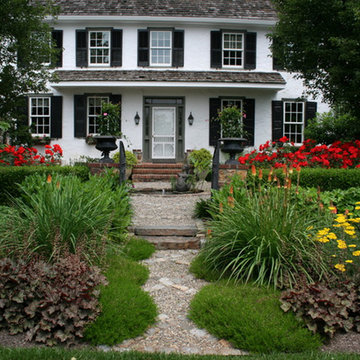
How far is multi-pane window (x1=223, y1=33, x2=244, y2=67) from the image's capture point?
1534 centimetres

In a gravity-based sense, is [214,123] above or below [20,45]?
below

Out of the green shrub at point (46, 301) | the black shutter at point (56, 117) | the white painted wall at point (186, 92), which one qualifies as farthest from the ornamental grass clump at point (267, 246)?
the black shutter at point (56, 117)

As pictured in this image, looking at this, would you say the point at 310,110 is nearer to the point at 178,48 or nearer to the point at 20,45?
the point at 178,48

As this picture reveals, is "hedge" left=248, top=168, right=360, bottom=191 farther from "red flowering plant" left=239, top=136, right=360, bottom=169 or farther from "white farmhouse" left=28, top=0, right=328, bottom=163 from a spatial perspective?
"white farmhouse" left=28, top=0, right=328, bottom=163

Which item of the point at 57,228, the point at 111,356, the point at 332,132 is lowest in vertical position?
the point at 111,356

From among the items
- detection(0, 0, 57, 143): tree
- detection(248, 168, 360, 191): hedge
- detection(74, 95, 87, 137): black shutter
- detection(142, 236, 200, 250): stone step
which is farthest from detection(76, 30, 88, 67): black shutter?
detection(142, 236, 200, 250): stone step

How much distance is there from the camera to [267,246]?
3854 millimetres

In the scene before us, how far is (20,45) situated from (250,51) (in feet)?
27.7

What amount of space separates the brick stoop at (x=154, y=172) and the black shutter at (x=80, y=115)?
10.3ft

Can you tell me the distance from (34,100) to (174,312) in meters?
13.8

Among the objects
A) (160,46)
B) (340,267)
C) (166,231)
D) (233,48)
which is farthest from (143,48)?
(340,267)

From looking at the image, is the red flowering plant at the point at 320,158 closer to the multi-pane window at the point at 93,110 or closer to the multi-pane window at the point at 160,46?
the multi-pane window at the point at 160,46

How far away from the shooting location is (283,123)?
1537cm

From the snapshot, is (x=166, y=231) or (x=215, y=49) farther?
(x=215, y=49)
